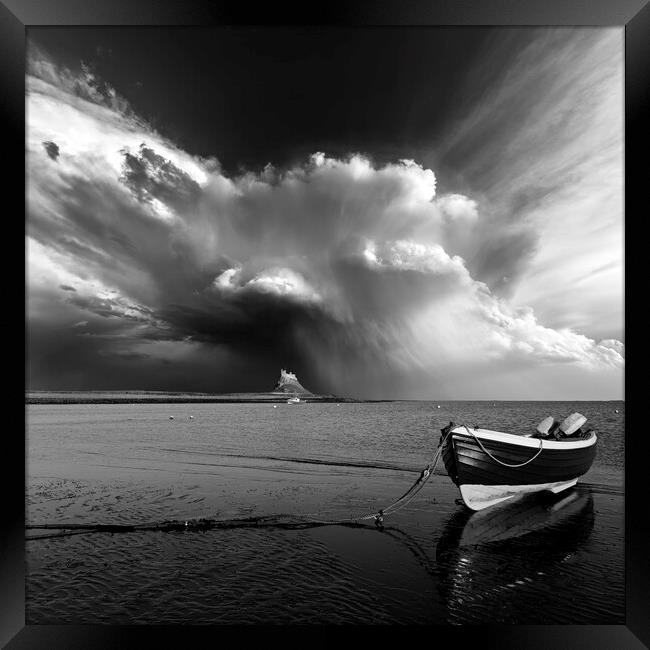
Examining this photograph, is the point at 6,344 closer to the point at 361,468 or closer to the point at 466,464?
the point at 466,464

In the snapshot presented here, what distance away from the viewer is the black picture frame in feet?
9.14

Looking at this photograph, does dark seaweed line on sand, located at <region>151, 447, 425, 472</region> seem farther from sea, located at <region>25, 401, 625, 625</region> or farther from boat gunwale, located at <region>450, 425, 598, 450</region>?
boat gunwale, located at <region>450, 425, 598, 450</region>

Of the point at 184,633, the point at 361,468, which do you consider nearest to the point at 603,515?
the point at 361,468

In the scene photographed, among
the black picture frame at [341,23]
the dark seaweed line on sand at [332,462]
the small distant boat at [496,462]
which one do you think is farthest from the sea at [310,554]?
the dark seaweed line on sand at [332,462]

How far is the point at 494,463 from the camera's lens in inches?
288

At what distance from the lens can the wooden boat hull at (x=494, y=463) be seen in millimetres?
7203

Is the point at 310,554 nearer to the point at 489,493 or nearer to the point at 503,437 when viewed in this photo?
the point at 489,493

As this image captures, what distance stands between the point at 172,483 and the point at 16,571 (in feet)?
22.2

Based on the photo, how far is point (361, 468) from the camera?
1138 centimetres

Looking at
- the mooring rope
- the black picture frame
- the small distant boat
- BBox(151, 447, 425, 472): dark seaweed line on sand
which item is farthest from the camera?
BBox(151, 447, 425, 472): dark seaweed line on sand

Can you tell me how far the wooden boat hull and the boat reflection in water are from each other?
1.11 feet

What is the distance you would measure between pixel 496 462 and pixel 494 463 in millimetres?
42

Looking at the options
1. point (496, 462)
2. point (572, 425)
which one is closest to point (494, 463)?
point (496, 462)

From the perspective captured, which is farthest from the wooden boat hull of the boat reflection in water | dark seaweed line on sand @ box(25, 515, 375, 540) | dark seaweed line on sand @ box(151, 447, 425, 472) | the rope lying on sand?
dark seaweed line on sand @ box(151, 447, 425, 472)
